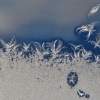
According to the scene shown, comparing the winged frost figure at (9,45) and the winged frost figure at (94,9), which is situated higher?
the winged frost figure at (94,9)

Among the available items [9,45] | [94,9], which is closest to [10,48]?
[9,45]

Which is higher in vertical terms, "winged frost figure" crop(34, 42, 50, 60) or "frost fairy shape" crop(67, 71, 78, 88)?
"winged frost figure" crop(34, 42, 50, 60)

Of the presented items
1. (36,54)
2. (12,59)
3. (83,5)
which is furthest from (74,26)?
(12,59)

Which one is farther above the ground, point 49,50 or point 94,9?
point 94,9

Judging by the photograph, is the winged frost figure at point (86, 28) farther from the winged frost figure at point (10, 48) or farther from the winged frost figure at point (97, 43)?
the winged frost figure at point (10, 48)

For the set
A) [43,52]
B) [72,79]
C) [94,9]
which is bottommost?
[72,79]

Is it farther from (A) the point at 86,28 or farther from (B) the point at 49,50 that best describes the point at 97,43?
(B) the point at 49,50

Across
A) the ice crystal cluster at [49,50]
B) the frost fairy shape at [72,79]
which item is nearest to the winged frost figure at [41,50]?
the ice crystal cluster at [49,50]

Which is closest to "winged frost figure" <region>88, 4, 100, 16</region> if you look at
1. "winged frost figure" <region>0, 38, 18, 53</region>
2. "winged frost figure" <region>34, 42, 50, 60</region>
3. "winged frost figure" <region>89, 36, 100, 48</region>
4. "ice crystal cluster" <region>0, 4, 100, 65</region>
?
"ice crystal cluster" <region>0, 4, 100, 65</region>

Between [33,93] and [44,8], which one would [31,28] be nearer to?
[44,8]

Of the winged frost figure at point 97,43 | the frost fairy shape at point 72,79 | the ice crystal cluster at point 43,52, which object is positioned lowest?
the frost fairy shape at point 72,79

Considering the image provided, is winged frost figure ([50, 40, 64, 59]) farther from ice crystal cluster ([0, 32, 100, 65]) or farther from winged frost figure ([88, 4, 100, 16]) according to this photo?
winged frost figure ([88, 4, 100, 16])
